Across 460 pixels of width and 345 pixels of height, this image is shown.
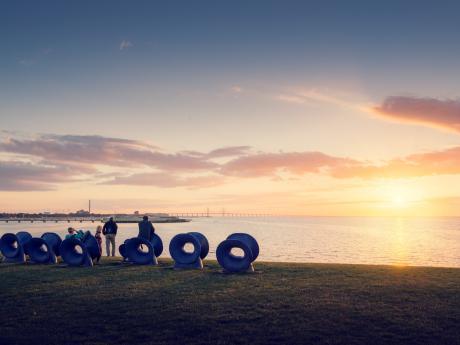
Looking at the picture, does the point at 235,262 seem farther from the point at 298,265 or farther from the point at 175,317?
the point at 175,317

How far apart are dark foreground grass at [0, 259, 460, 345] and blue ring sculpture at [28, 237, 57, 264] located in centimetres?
395

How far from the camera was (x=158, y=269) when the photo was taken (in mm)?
18203

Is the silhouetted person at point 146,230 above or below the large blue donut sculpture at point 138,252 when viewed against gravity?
above

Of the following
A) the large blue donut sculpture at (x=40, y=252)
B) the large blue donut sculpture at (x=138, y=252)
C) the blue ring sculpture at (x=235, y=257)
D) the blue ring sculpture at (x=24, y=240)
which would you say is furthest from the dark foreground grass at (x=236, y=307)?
the blue ring sculpture at (x=24, y=240)

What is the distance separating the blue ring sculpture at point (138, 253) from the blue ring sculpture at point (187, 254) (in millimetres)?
1449

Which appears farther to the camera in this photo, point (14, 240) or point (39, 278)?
point (14, 240)

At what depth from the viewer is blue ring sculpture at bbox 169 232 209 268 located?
60.6 ft

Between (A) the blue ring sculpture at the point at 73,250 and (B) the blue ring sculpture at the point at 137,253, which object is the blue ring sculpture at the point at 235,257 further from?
(A) the blue ring sculpture at the point at 73,250

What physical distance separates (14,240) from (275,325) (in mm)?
16942

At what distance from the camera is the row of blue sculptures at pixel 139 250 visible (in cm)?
1752

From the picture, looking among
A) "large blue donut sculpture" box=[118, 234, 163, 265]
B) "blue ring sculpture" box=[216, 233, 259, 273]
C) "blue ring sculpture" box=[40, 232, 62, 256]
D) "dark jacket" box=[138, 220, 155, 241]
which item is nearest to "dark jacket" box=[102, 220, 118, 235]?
"blue ring sculpture" box=[40, 232, 62, 256]

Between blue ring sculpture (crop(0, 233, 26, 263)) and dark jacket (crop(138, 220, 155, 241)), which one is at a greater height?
dark jacket (crop(138, 220, 155, 241))

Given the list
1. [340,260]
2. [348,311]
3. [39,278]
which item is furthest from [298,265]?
[340,260]

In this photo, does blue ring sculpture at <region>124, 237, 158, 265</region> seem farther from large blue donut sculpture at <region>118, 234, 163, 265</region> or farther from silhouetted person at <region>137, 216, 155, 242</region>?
silhouetted person at <region>137, 216, 155, 242</region>
